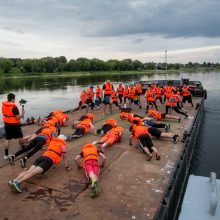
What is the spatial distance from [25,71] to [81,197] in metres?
116

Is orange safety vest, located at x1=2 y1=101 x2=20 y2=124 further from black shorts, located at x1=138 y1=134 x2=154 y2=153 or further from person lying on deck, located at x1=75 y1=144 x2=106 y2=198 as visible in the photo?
black shorts, located at x1=138 y1=134 x2=154 y2=153

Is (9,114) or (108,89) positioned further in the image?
(108,89)

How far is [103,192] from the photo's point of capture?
539 centimetres

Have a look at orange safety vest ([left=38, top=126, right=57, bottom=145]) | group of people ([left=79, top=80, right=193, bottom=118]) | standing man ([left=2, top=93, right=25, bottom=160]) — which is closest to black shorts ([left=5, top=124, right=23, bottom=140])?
standing man ([left=2, top=93, right=25, bottom=160])

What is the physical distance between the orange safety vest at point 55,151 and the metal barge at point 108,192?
50 cm

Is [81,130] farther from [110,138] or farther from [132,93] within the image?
[132,93]

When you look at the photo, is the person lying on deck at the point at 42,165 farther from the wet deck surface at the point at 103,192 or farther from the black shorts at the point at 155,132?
the black shorts at the point at 155,132

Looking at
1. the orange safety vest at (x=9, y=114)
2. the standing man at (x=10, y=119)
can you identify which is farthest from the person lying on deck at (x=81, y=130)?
the orange safety vest at (x=9, y=114)

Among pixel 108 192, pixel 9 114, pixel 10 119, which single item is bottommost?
pixel 108 192

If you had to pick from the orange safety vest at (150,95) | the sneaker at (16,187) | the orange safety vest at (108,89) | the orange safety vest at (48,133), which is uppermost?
the orange safety vest at (108,89)

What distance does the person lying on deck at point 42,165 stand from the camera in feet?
17.4

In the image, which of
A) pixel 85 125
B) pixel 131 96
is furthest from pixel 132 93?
pixel 85 125

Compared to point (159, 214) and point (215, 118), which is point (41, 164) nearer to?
point (159, 214)

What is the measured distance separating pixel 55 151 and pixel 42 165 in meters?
0.50
